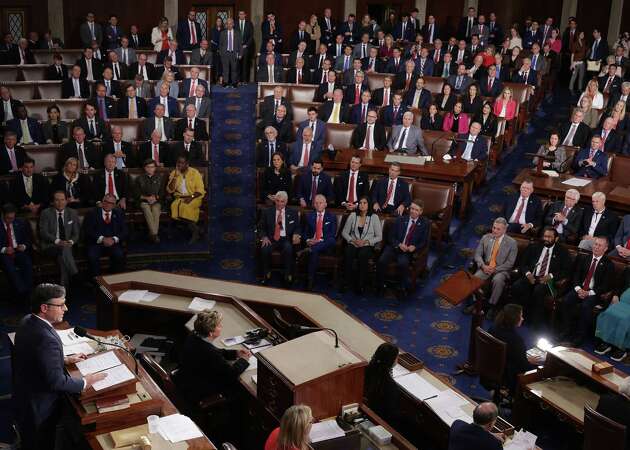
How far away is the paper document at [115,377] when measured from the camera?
4559mm

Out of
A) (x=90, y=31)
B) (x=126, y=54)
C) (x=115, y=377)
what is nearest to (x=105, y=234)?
(x=115, y=377)

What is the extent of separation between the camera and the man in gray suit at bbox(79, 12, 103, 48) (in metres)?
14.7

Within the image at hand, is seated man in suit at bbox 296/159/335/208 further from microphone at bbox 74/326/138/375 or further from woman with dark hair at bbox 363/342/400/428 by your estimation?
microphone at bbox 74/326/138/375

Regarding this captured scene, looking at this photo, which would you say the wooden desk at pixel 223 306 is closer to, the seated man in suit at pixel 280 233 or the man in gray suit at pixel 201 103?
the seated man in suit at pixel 280 233

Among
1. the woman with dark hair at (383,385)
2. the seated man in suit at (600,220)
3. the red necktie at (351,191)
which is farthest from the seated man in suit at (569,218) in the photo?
the woman with dark hair at (383,385)

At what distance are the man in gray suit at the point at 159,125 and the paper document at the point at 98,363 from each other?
6.10m

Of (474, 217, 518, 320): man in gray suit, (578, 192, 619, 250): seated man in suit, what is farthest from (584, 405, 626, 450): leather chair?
(578, 192, 619, 250): seated man in suit

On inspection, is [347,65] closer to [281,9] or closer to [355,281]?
[281,9]

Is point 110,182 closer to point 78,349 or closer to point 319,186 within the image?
point 319,186

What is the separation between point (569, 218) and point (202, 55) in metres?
7.76

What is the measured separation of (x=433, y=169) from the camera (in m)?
9.67

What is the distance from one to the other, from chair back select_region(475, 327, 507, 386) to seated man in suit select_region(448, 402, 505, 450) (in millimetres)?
1501

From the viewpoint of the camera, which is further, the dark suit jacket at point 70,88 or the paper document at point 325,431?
the dark suit jacket at point 70,88

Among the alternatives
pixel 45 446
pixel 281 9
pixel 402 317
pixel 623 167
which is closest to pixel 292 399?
pixel 45 446
